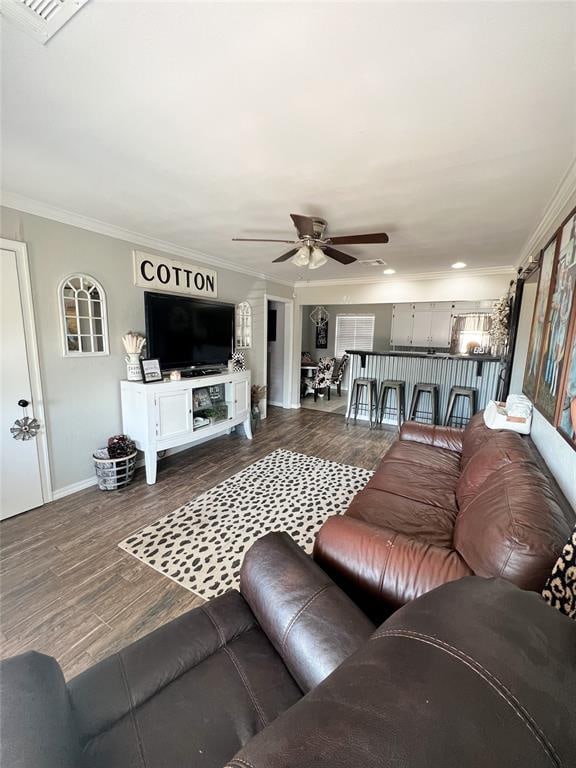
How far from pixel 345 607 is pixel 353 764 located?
0.60 meters

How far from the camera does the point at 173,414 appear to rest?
11.0 feet

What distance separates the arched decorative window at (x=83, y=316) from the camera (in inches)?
112

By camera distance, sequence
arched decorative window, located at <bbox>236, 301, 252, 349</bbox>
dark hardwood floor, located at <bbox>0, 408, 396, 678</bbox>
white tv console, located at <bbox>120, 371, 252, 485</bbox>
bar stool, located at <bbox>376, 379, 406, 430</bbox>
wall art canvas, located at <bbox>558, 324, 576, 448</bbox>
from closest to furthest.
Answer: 1. wall art canvas, located at <bbox>558, 324, 576, 448</bbox>
2. dark hardwood floor, located at <bbox>0, 408, 396, 678</bbox>
3. white tv console, located at <bbox>120, 371, 252, 485</bbox>
4. arched decorative window, located at <bbox>236, 301, 252, 349</bbox>
5. bar stool, located at <bbox>376, 379, 406, 430</bbox>

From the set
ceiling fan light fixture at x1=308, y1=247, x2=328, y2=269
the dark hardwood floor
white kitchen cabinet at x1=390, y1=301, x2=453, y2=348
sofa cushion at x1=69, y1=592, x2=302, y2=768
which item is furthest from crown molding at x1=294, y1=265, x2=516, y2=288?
sofa cushion at x1=69, y1=592, x2=302, y2=768

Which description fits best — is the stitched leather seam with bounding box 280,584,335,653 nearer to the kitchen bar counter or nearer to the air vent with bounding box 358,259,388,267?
the air vent with bounding box 358,259,388,267

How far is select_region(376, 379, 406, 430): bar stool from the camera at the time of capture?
16.5 ft

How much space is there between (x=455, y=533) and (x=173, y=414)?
274 cm

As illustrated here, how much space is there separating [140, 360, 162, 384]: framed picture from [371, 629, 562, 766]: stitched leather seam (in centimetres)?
312

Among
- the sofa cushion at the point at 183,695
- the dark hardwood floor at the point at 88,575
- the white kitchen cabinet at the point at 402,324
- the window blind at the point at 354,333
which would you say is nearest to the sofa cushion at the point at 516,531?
the sofa cushion at the point at 183,695

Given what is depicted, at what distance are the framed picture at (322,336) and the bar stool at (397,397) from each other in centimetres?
340

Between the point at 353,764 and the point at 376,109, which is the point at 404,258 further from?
the point at 353,764

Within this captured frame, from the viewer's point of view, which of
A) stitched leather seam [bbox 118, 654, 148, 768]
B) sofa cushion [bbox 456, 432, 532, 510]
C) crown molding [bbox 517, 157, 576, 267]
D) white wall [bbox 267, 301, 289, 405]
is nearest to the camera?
stitched leather seam [bbox 118, 654, 148, 768]

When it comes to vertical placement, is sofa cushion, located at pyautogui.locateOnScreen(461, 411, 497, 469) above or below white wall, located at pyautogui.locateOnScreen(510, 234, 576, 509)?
below

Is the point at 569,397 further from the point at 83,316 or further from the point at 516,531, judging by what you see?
the point at 83,316
